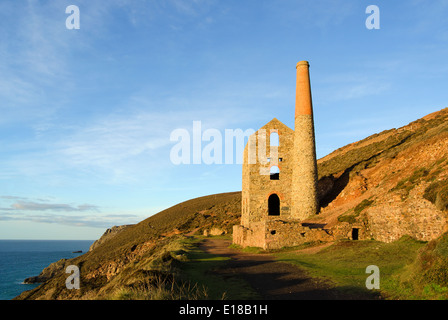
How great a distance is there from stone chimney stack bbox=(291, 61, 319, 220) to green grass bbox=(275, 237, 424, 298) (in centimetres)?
1084

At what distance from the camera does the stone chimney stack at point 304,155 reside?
28812 millimetres

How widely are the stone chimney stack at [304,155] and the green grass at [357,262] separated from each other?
1084cm

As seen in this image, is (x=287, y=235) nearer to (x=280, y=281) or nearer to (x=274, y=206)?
(x=280, y=281)

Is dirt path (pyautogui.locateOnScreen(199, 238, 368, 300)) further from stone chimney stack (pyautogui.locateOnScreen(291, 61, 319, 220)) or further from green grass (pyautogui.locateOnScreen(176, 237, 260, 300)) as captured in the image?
stone chimney stack (pyautogui.locateOnScreen(291, 61, 319, 220))

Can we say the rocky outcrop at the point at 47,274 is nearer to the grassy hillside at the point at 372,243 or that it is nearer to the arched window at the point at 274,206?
the grassy hillside at the point at 372,243

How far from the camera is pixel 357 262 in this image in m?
13.4

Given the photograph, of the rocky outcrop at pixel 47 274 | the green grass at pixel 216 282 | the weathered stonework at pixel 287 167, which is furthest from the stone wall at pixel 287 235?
the rocky outcrop at pixel 47 274

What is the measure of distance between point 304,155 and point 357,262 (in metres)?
16.4

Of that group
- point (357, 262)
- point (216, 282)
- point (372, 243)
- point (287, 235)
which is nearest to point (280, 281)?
point (216, 282)

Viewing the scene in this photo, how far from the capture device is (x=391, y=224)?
1805cm

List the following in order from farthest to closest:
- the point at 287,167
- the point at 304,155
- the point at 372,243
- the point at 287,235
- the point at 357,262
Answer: the point at 287,167 → the point at 304,155 → the point at 287,235 → the point at 372,243 → the point at 357,262

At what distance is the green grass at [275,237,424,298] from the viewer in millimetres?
9477
